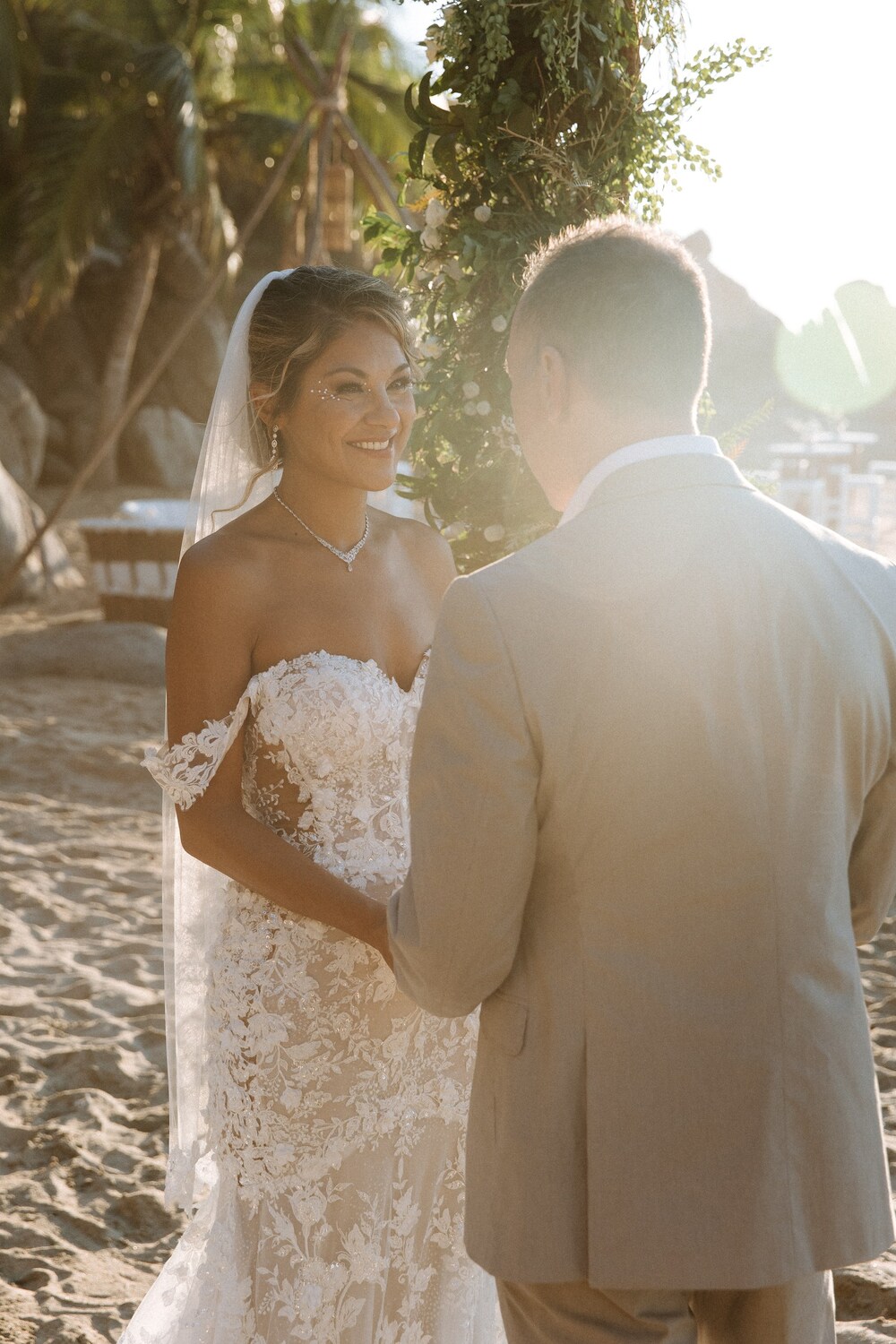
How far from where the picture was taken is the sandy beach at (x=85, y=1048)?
11.7 ft

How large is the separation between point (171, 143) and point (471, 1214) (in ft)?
69.2

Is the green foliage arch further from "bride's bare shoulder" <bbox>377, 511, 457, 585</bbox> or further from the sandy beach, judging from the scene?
the sandy beach

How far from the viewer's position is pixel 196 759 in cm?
249

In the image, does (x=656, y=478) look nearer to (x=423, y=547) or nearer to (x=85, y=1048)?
(x=423, y=547)

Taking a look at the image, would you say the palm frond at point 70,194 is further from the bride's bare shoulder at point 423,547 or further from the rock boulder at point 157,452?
the bride's bare shoulder at point 423,547

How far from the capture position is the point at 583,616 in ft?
5.24

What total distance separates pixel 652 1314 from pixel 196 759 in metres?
1.26

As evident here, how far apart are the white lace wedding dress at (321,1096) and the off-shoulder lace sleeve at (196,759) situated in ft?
0.04

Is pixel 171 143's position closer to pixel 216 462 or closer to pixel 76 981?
pixel 76 981

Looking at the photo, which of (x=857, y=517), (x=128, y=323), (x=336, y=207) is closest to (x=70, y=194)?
(x=128, y=323)

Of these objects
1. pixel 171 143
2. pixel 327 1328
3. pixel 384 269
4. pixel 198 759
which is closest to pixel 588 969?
pixel 198 759

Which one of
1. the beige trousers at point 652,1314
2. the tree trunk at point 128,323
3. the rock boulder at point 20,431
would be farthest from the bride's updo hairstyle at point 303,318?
the rock boulder at point 20,431

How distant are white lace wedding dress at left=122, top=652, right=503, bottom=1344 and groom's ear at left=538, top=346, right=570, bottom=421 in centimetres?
105

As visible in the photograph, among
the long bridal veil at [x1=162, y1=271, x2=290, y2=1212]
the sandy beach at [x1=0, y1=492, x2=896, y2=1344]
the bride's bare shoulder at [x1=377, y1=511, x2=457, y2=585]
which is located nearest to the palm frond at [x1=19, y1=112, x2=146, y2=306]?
the sandy beach at [x1=0, y1=492, x2=896, y2=1344]
